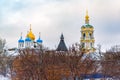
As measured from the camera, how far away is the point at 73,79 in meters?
35.3

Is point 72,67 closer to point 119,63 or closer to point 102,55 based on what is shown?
point 119,63

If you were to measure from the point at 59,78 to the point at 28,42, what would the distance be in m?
52.2

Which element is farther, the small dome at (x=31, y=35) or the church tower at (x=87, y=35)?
the church tower at (x=87, y=35)

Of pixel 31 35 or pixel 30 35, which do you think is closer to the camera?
pixel 31 35

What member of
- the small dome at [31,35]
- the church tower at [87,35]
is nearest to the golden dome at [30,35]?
the small dome at [31,35]

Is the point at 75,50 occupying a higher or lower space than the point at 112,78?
higher

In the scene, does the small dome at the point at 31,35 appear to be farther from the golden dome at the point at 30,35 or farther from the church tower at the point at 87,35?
the church tower at the point at 87,35

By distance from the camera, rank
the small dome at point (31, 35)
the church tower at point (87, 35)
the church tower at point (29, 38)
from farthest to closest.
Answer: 1. the church tower at point (87, 35)
2. the small dome at point (31, 35)
3. the church tower at point (29, 38)

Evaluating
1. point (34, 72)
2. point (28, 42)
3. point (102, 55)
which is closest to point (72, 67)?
point (34, 72)

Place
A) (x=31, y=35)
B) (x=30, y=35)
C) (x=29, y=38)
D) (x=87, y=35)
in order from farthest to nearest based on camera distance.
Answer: (x=87, y=35), (x=30, y=35), (x=31, y=35), (x=29, y=38)

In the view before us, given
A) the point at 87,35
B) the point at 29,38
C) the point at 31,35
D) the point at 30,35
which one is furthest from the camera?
the point at 87,35

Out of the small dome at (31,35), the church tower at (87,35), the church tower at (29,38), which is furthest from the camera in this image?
the church tower at (87,35)

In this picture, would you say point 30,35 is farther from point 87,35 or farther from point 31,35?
point 87,35

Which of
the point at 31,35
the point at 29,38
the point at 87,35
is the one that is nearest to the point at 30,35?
the point at 31,35
